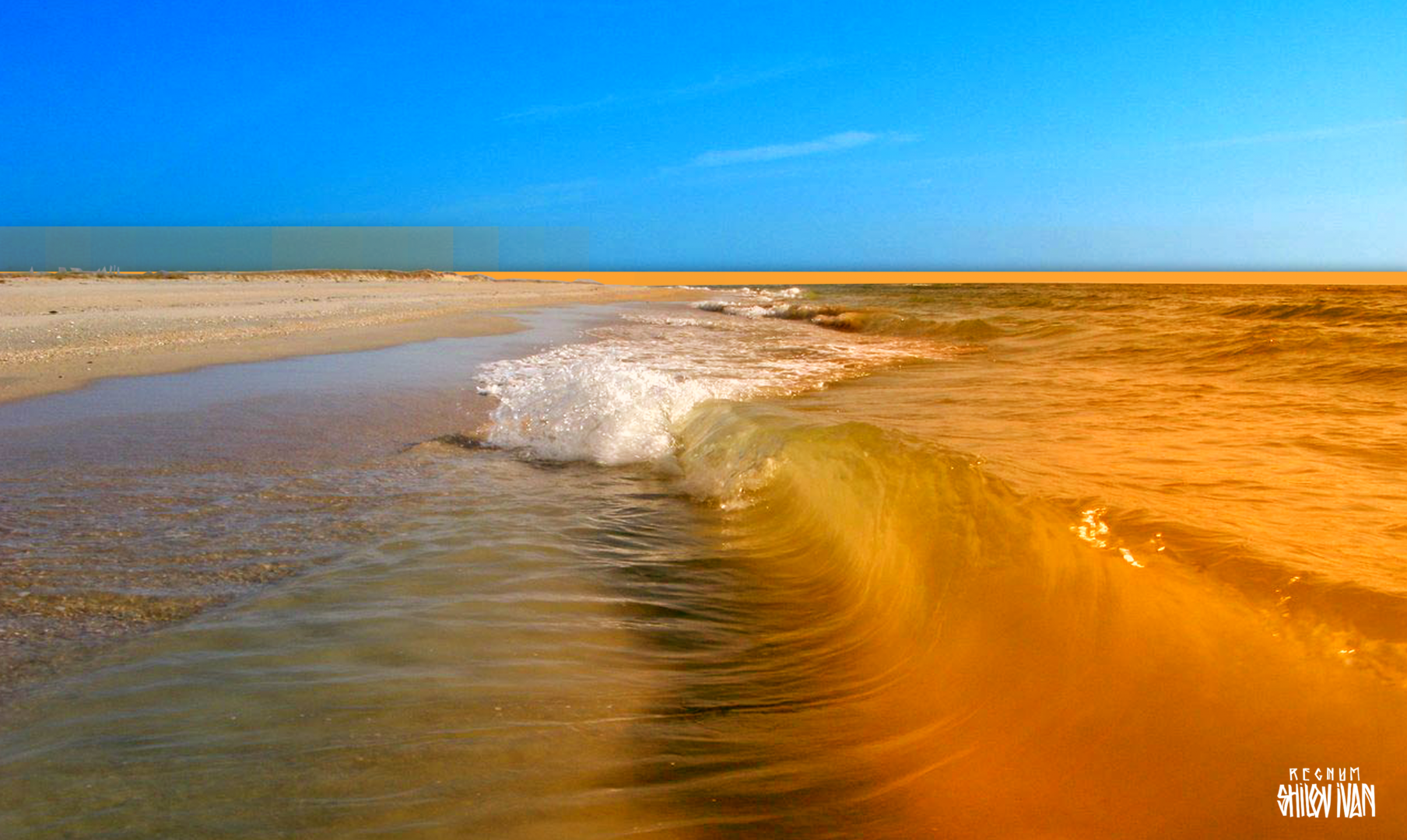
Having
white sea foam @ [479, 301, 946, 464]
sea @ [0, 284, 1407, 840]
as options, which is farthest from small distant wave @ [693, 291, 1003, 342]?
sea @ [0, 284, 1407, 840]

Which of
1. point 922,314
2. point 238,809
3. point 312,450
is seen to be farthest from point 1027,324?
point 238,809

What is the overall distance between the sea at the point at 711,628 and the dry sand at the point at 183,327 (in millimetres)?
3091

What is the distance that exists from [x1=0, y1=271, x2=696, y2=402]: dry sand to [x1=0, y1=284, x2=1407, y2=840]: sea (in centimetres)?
309

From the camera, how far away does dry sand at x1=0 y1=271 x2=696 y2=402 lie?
25.2 feet

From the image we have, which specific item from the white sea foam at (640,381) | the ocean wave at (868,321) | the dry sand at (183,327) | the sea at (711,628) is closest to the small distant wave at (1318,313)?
the ocean wave at (868,321)

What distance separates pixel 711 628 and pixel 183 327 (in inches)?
451

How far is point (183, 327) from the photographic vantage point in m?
11.4

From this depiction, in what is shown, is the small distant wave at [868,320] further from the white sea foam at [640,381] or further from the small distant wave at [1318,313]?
the small distant wave at [1318,313]

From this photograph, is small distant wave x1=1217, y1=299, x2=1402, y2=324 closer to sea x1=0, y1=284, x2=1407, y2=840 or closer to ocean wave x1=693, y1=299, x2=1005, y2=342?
ocean wave x1=693, y1=299, x2=1005, y2=342

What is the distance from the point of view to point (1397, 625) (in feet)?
6.02

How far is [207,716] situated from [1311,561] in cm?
273

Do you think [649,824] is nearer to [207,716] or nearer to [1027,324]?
[207,716]

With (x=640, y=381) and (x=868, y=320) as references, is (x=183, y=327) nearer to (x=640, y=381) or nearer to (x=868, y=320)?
(x=640, y=381)

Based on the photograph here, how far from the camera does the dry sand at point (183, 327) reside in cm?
769
